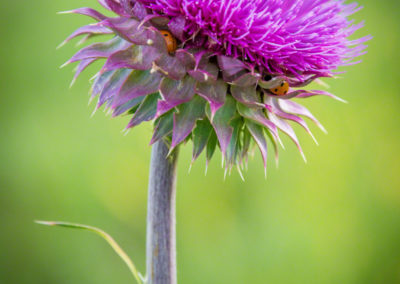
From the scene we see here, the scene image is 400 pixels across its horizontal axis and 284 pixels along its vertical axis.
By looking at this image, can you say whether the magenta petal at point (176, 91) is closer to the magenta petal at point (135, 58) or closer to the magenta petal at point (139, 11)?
the magenta petal at point (135, 58)

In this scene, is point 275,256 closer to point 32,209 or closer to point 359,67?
point 32,209

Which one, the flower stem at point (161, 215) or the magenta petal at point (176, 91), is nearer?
the magenta petal at point (176, 91)

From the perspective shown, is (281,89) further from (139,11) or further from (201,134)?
(139,11)

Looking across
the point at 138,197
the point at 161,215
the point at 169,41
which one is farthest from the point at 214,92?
the point at 138,197

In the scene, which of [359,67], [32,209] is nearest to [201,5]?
[32,209]

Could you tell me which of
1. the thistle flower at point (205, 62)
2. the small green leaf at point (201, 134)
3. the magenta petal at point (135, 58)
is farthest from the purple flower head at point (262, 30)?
the small green leaf at point (201, 134)

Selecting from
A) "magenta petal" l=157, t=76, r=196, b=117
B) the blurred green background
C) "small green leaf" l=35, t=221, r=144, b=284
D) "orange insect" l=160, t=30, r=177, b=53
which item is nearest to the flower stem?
"small green leaf" l=35, t=221, r=144, b=284

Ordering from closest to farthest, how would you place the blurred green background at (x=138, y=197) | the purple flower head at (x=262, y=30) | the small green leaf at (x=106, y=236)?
the purple flower head at (x=262, y=30) → the small green leaf at (x=106, y=236) → the blurred green background at (x=138, y=197)
